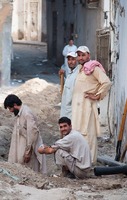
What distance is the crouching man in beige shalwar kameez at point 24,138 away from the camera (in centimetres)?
886

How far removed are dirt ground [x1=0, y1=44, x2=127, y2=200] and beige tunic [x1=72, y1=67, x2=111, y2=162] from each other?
67 cm

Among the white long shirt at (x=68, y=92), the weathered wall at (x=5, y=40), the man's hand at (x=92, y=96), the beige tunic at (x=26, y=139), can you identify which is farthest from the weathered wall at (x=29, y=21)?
the beige tunic at (x=26, y=139)

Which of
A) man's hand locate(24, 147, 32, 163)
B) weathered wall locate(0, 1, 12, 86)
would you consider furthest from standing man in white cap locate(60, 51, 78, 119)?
weathered wall locate(0, 1, 12, 86)

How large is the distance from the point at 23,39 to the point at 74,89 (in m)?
33.7

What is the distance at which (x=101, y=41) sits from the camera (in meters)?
14.9

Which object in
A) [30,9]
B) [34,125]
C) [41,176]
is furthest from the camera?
[30,9]

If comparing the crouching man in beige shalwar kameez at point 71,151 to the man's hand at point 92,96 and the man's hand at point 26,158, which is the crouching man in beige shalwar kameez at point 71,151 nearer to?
the man's hand at point 26,158

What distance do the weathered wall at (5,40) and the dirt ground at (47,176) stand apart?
0.51 meters

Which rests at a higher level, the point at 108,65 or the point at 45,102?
the point at 108,65

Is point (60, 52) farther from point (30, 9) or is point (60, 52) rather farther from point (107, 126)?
point (107, 126)

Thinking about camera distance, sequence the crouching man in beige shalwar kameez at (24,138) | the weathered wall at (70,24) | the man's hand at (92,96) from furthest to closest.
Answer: the weathered wall at (70,24)
the man's hand at (92,96)
the crouching man in beige shalwar kameez at (24,138)

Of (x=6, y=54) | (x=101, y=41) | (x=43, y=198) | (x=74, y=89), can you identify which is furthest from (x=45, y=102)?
(x=43, y=198)

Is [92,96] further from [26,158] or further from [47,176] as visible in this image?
[47,176]

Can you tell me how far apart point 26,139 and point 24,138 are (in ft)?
0.18
